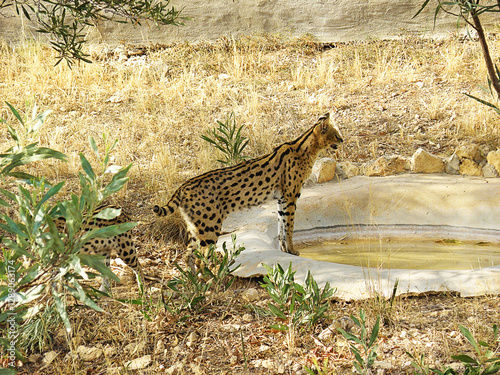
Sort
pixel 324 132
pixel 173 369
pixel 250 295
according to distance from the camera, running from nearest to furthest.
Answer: pixel 173 369, pixel 250 295, pixel 324 132

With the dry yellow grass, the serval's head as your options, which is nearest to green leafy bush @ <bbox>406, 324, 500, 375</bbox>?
the serval's head

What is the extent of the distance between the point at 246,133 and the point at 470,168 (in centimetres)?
332

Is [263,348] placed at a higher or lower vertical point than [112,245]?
lower

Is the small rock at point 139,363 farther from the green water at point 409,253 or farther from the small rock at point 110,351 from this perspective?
the green water at point 409,253

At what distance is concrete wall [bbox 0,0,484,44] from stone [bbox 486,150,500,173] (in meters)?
6.48

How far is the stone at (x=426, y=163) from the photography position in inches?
312

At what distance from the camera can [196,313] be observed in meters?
4.75

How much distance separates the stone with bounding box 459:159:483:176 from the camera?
7738 millimetres

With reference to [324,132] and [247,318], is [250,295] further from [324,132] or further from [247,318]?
[324,132]

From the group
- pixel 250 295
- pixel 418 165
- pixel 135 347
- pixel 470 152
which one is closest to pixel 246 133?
pixel 418 165

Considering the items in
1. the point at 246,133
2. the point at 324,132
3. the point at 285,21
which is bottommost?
the point at 246,133

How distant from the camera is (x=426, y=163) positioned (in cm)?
794

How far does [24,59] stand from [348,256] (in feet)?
28.0

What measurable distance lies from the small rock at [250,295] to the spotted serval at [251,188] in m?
0.87
